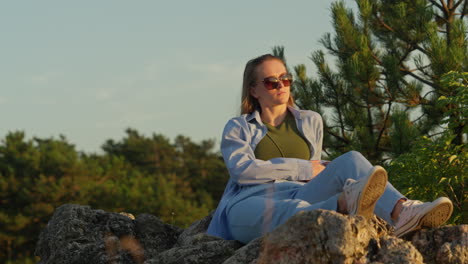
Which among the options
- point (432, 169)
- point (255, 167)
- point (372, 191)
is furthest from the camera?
point (432, 169)

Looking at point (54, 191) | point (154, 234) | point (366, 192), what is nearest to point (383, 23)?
point (154, 234)

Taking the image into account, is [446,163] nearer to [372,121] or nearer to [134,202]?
[372,121]

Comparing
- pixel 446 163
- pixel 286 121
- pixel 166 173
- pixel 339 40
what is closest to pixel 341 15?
pixel 339 40

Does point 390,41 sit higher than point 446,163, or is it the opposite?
point 390,41

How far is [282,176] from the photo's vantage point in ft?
11.6

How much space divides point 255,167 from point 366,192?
2.83ft

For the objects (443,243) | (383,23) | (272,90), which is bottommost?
(443,243)

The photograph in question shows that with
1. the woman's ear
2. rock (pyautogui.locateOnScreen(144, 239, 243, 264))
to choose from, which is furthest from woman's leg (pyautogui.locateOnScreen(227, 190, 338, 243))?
the woman's ear

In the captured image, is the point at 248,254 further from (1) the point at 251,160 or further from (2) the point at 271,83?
(2) the point at 271,83

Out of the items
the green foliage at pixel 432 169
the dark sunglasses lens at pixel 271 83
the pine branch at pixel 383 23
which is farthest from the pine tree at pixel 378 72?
the dark sunglasses lens at pixel 271 83

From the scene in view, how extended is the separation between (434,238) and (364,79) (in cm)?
685

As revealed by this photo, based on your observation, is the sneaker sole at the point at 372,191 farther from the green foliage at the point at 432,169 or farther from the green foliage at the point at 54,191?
the green foliage at the point at 54,191

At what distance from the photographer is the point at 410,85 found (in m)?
9.69

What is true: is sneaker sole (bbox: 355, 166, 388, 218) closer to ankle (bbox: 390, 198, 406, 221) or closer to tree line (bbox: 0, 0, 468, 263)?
ankle (bbox: 390, 198, 406, 221)
